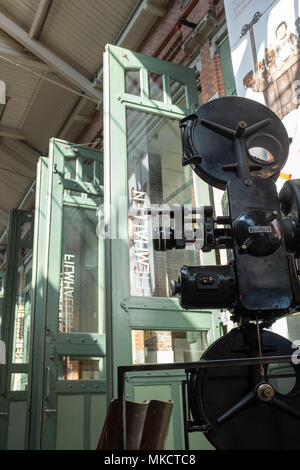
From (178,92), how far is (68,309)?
2141 mm

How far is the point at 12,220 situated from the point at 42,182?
1579mm

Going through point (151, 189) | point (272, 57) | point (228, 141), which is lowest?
point (228, 141)

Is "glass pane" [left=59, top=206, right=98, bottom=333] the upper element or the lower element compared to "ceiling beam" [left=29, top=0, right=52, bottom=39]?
lower

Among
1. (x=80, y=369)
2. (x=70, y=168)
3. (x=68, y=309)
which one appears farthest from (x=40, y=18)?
(x=80, y=369)

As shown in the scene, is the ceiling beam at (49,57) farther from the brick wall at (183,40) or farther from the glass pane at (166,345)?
the glass pane at (166,345)

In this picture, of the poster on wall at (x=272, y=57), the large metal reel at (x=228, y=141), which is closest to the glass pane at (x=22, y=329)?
the poster on wall at (x=272, y=57)

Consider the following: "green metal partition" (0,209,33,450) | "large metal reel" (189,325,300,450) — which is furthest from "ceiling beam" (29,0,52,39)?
"large metal reel" (189,325,300,450)

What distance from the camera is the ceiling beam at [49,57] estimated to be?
560 cm

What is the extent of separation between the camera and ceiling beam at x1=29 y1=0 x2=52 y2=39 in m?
5.22

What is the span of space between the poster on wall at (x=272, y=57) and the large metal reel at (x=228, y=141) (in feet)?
4.16

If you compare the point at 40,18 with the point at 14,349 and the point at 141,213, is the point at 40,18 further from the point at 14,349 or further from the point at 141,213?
the point at 14,349

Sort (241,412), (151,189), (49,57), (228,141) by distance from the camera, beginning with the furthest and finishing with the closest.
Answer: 1. (49,57)
2. (151,189)
3. (228,141)
4. (241,412)

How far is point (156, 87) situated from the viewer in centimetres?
330

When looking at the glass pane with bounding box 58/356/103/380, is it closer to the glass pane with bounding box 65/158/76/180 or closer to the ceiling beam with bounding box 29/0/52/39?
the glass pane with bounding box 65/158/76/180
